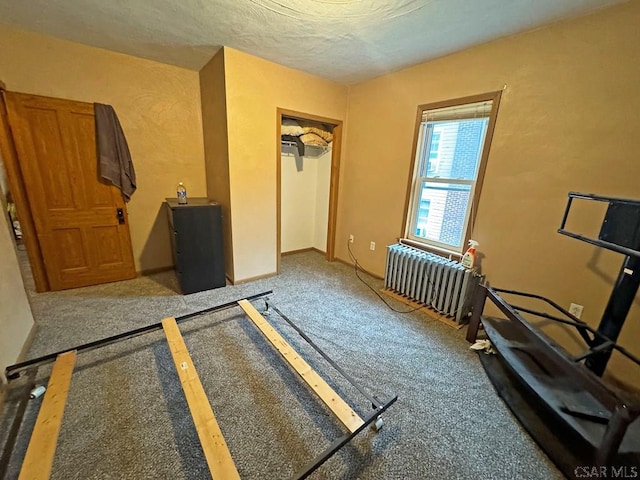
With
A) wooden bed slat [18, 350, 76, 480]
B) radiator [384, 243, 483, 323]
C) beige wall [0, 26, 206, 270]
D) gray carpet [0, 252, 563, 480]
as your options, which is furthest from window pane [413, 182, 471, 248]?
wooden bed slat [18, 350, 76, 480]

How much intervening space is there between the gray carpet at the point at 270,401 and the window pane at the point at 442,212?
35.8 inches

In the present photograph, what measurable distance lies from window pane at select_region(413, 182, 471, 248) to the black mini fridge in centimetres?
232

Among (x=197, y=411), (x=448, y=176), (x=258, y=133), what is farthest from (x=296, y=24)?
(x=197, y=411)

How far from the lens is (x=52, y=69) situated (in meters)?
2.40

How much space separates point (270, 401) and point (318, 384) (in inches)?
13.5

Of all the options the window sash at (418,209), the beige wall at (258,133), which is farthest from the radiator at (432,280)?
the beige wall at (258,133)

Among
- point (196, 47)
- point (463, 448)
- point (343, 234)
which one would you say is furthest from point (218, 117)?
point (463, 448)

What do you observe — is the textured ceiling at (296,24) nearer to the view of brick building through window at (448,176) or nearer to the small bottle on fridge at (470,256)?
the view of brick building through window at (448,176)

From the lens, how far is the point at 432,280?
2533 mm

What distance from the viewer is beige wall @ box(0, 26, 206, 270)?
2326 millimetres

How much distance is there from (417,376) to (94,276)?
358 centimetres

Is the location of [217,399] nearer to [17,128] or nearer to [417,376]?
[417,376]
